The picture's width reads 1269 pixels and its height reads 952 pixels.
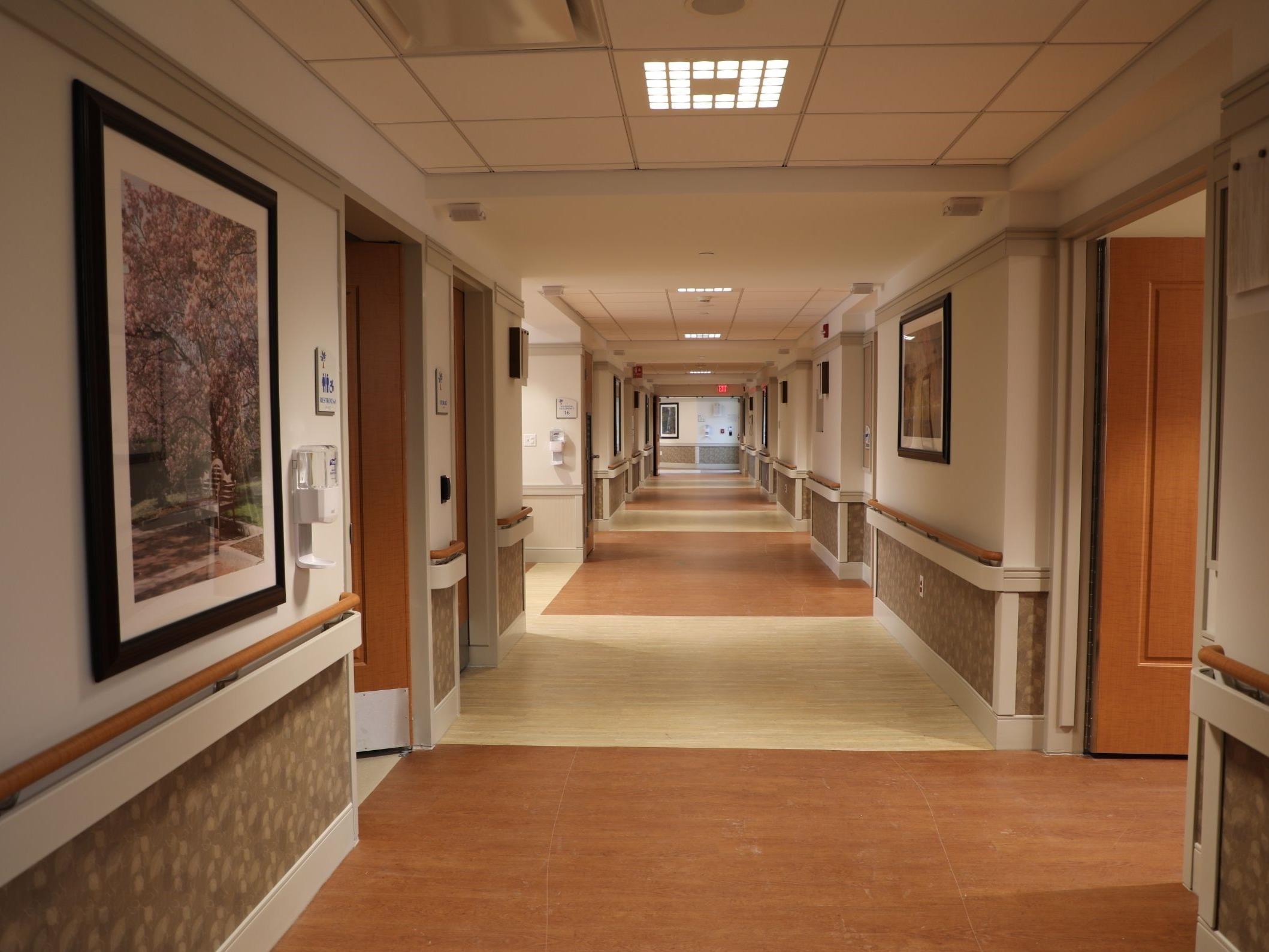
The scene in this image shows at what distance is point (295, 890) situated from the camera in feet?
8.79

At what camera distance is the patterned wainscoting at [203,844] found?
164 centimetres

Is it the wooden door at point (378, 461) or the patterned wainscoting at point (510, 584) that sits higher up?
the wooden door at point (378, 461)

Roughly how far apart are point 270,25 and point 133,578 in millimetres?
1703

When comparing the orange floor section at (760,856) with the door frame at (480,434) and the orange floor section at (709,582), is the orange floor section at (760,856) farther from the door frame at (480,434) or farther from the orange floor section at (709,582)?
the orange floor section at (709,582)

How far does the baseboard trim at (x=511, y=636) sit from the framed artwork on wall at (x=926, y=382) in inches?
116

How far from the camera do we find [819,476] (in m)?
10.3

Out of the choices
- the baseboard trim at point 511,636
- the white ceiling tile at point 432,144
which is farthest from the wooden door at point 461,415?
the white ceiling tile at point 432,144

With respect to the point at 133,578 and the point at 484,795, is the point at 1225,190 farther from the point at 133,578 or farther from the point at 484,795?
the point at 484,795

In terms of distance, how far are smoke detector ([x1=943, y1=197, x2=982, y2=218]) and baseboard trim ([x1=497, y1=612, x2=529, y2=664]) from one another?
143 inches

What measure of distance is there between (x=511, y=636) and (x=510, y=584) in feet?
1.19

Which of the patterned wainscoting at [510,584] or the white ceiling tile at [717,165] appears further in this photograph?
the patterned wainscoting at [510,584]

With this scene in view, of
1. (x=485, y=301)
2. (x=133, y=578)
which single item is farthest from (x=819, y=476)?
(x=133, y=578)

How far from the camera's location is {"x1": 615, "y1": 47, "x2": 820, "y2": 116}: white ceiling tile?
2771mm

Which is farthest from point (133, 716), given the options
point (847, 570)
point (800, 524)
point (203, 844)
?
point (800, 524)
